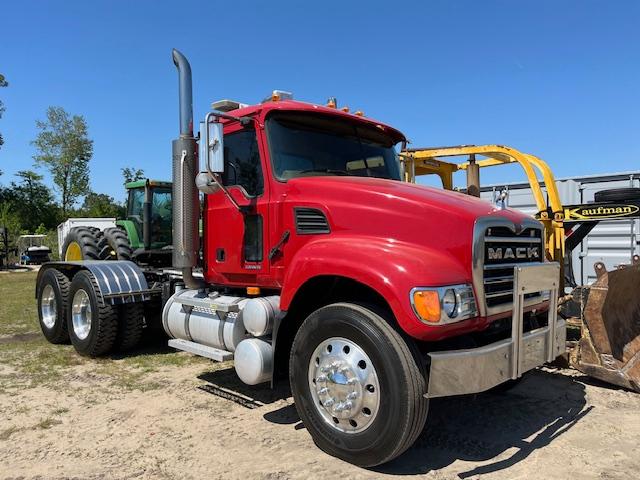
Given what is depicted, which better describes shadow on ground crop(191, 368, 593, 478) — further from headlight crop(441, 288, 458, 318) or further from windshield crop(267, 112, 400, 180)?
windshield crop(267, 112, 400, 180)

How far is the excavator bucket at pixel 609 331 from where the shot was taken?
5152 mm

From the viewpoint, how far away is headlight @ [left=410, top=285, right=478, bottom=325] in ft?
10.7

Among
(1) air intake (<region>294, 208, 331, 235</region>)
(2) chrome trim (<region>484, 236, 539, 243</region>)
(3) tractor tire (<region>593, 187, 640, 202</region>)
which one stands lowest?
(2) chrome trim (<region>484, 236, 539, 243</region>)

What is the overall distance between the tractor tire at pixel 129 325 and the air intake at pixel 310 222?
3298 millimetres

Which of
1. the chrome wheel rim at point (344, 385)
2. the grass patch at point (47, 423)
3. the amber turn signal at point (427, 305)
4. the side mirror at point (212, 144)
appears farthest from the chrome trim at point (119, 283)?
the amber turn signal at point (427, 305)

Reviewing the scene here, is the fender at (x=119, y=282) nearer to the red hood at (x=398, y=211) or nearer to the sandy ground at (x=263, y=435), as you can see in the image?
the sandy ground at (x=263, y=435)

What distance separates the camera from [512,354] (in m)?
3.55

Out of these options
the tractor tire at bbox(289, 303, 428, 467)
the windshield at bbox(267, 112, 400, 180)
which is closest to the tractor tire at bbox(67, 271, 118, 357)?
the windshield at bbox(267, 112, 400, 180)

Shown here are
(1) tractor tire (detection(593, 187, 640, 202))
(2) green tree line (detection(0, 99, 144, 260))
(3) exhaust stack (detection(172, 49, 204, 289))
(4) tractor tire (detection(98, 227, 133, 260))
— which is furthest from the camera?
(2) green tree line (detection(0, 99, 144, 260))

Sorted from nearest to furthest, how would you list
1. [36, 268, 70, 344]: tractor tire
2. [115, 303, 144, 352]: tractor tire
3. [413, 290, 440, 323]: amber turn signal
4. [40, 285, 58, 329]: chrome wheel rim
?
1. [413, 290, 440, 323]: amber turn signal
2. [115, 303, 144, 352]: tractor tire
3. [36, 268, 70, 344]: tractor tire
4. [40, 285, 58, 329]: chrome wheel rim

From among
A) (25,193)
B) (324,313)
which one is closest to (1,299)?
(324,313)

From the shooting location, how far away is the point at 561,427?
4.31 meters

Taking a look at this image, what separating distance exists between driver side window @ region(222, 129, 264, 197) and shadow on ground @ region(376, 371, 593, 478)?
256cm

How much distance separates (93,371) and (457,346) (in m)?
4.42
